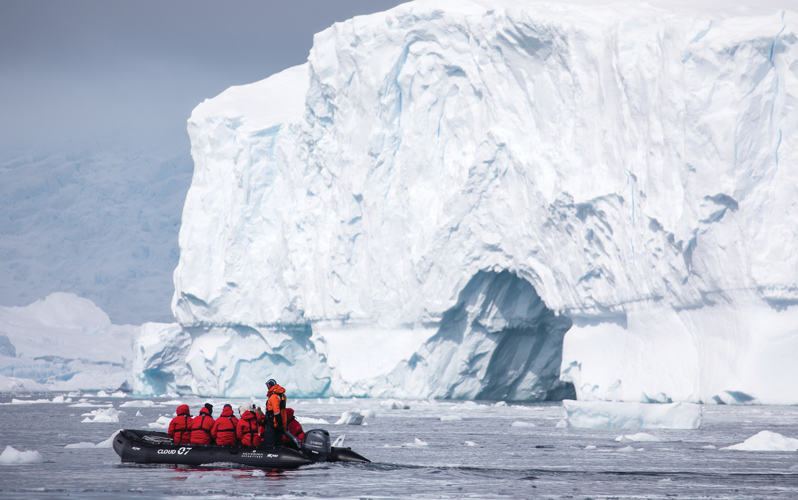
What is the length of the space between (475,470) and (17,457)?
5453 mm

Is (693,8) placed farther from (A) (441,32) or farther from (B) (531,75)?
(A) (441,32)

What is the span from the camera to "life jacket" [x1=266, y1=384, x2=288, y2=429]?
38.8 feet

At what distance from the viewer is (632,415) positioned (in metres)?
17.1

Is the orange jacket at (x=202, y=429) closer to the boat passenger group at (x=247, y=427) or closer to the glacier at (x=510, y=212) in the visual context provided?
the boat passenger group at (x=247, y=427)

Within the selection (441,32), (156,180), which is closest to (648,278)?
(441,32)

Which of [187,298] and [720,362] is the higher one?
[187,298]

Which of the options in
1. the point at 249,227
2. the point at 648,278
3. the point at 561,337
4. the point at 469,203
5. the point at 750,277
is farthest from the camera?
the point at 249,227

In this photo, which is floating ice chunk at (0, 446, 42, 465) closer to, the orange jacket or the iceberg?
the orange jacket

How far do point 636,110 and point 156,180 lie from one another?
218 ft

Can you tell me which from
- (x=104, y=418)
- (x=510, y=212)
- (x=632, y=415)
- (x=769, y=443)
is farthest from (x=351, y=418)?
(x=510, y=212)

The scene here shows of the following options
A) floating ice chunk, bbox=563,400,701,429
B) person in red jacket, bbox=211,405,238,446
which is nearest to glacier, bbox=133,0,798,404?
floating ice chunk, bbox=563,400,701,429

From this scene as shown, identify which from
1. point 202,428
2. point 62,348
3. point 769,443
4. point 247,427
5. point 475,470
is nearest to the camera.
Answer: point 475,470

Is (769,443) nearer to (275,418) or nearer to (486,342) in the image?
(275,418)

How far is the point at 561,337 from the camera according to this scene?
29594 mm
